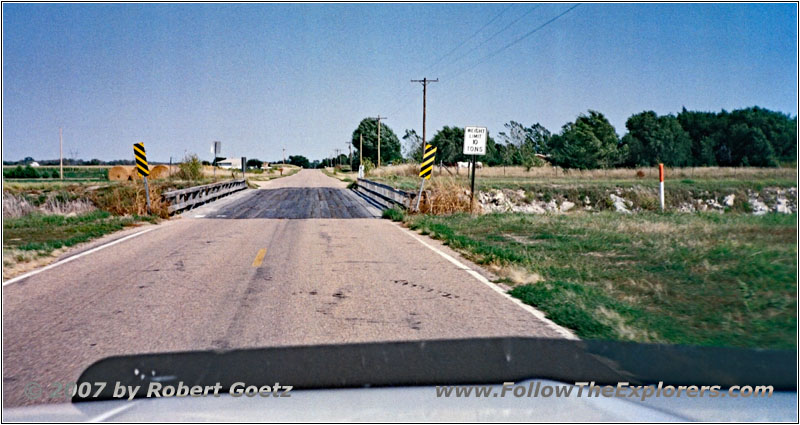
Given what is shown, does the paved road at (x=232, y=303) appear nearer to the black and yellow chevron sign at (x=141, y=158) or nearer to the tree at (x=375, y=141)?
the black and yellow chevron sign at (x=141, y=158)

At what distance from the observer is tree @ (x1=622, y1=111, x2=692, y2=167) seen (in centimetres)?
2191

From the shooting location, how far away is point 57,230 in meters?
16.5

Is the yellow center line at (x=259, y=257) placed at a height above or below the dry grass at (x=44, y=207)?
above

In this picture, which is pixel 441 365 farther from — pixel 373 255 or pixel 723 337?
pixel 373 255

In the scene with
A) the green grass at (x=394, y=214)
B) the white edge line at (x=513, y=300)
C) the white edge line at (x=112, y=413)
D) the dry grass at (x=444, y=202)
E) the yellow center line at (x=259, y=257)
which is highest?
the dry grass at (x=444, y=202)

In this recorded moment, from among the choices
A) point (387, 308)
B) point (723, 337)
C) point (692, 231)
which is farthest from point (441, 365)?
point (692, 231)

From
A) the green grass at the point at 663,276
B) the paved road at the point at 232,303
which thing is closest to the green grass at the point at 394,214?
the green grass at the point at 663,276

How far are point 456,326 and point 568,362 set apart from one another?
1494 millimetres

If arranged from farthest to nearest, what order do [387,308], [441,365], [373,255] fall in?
[373,255] → [387,308] → [441,365]

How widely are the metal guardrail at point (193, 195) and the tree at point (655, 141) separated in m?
17.6

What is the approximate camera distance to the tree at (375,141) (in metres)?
134

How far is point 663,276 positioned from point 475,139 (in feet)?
37.5

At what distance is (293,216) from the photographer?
22234 mm

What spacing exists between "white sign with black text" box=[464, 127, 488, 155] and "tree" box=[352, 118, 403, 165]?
366ft
